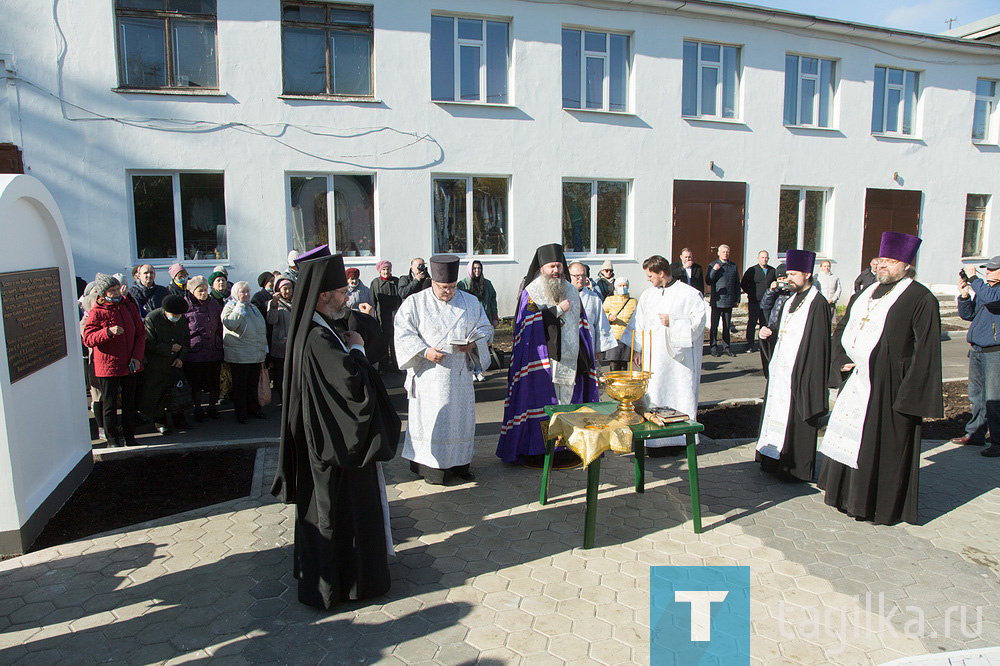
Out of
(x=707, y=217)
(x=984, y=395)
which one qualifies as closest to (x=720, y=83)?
(x=707, y=217)

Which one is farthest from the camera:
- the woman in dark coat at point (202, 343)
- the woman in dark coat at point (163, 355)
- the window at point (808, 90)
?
the window at point (808, 90)

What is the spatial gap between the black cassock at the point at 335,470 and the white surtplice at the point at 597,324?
3.01m

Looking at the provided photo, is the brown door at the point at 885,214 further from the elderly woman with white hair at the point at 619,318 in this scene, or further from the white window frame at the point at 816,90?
the elderly woman with white hair at the point at 619,318

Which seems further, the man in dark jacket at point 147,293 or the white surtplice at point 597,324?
the man in dark jacket at point 147,293

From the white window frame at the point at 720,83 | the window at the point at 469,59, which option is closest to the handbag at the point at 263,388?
the window at the point at 469,59

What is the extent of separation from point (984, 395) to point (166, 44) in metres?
13.2

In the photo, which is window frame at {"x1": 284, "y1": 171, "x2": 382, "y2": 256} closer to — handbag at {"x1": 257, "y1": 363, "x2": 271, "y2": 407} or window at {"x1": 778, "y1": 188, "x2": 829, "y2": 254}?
handbag at {"x1": 257, "y1": 363, "x2": 271, "y2": 407}

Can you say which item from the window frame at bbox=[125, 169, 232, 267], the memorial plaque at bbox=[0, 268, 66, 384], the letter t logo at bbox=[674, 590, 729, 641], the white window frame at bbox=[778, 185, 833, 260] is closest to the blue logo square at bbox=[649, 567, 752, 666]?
the letter t logo at bbox=[674, 590, 729, 641]

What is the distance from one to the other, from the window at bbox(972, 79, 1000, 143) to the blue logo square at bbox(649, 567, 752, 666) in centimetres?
1973

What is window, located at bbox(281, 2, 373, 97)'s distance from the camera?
12242mm

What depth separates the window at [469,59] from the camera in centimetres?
1314

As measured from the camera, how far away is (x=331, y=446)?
11.9 feet

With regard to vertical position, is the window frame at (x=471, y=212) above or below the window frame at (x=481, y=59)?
below

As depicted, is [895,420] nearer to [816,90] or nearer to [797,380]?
[797,380]
